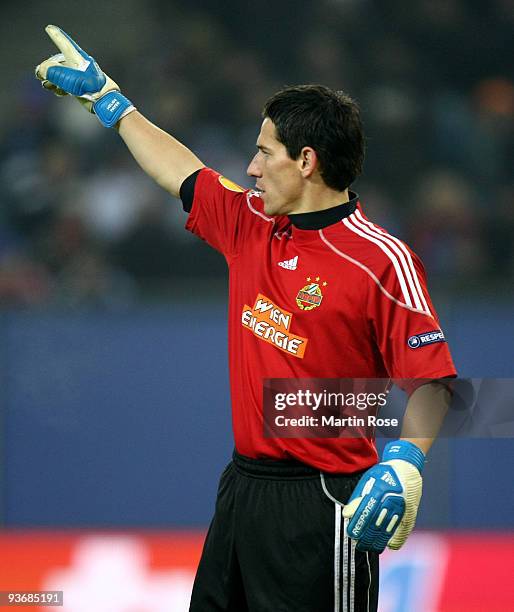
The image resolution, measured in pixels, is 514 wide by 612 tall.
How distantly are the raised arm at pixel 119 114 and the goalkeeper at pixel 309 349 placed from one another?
13.2 inches

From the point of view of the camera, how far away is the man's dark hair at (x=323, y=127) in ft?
9.58

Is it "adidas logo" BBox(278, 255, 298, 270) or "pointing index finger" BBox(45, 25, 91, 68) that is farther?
"pointing index finger" BBox(45, 25, 91, 68)

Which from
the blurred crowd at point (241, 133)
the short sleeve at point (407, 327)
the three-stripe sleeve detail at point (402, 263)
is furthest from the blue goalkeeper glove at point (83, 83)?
the blurred crowd at point (241, 133)

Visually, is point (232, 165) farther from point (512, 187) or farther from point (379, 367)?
point (379, 367)

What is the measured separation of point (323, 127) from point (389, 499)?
97 centimetres

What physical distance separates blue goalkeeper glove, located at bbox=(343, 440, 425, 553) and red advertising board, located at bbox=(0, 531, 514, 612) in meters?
1.89

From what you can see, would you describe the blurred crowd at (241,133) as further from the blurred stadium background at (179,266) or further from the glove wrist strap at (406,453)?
the glove wrist strap at (406,453)

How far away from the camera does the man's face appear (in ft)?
9.68

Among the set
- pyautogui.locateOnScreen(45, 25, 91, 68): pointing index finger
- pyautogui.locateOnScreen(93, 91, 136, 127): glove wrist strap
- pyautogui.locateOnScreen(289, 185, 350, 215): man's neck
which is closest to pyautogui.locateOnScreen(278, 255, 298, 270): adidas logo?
pyautogui.locateOnScreen(289, 185, 350, 215): man's neck

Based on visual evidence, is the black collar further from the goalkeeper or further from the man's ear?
the man's ear

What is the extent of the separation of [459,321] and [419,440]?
3181 millimetres

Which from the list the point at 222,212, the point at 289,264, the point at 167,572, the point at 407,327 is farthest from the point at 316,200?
the point at 167,572

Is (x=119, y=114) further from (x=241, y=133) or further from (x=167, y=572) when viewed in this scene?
(x=241, y=133)

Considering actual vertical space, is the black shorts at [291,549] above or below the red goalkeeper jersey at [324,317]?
below
